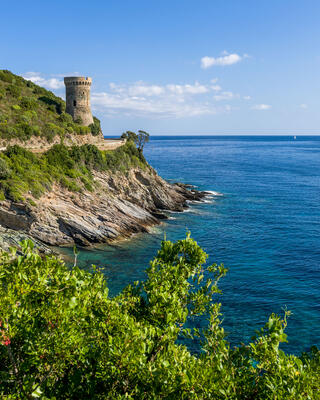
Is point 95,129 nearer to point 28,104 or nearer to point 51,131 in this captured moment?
point 51,131

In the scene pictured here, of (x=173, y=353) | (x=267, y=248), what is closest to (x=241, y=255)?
(x=267, y=248)

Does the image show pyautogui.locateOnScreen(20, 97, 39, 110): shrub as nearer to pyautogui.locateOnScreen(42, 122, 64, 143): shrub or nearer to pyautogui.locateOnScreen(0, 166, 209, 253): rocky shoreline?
pyautogui.locateOnScreen(42, 122, 64, 143): shrub

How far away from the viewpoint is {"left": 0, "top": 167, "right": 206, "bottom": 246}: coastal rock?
132 feet

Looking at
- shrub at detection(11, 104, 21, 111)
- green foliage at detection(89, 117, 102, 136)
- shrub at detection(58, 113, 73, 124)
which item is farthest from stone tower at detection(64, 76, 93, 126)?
shrub at detection(11, 104, 21, 111)

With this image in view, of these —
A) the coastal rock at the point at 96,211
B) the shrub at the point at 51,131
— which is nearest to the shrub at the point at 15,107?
the shrub at the point at 51,131

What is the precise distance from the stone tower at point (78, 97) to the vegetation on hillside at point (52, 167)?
11829 mm

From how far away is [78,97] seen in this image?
68875 mm

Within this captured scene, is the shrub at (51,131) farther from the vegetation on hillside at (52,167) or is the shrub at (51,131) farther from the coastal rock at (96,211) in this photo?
the coastal rock at (96,211)

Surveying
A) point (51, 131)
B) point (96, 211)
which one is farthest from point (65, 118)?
point (96, 211)

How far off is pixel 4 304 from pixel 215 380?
6.88 m

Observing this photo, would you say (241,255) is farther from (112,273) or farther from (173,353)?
(173,353)

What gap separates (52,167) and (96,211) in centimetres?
1015

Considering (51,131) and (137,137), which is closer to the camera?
(51,131)

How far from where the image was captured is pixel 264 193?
77062 mm
